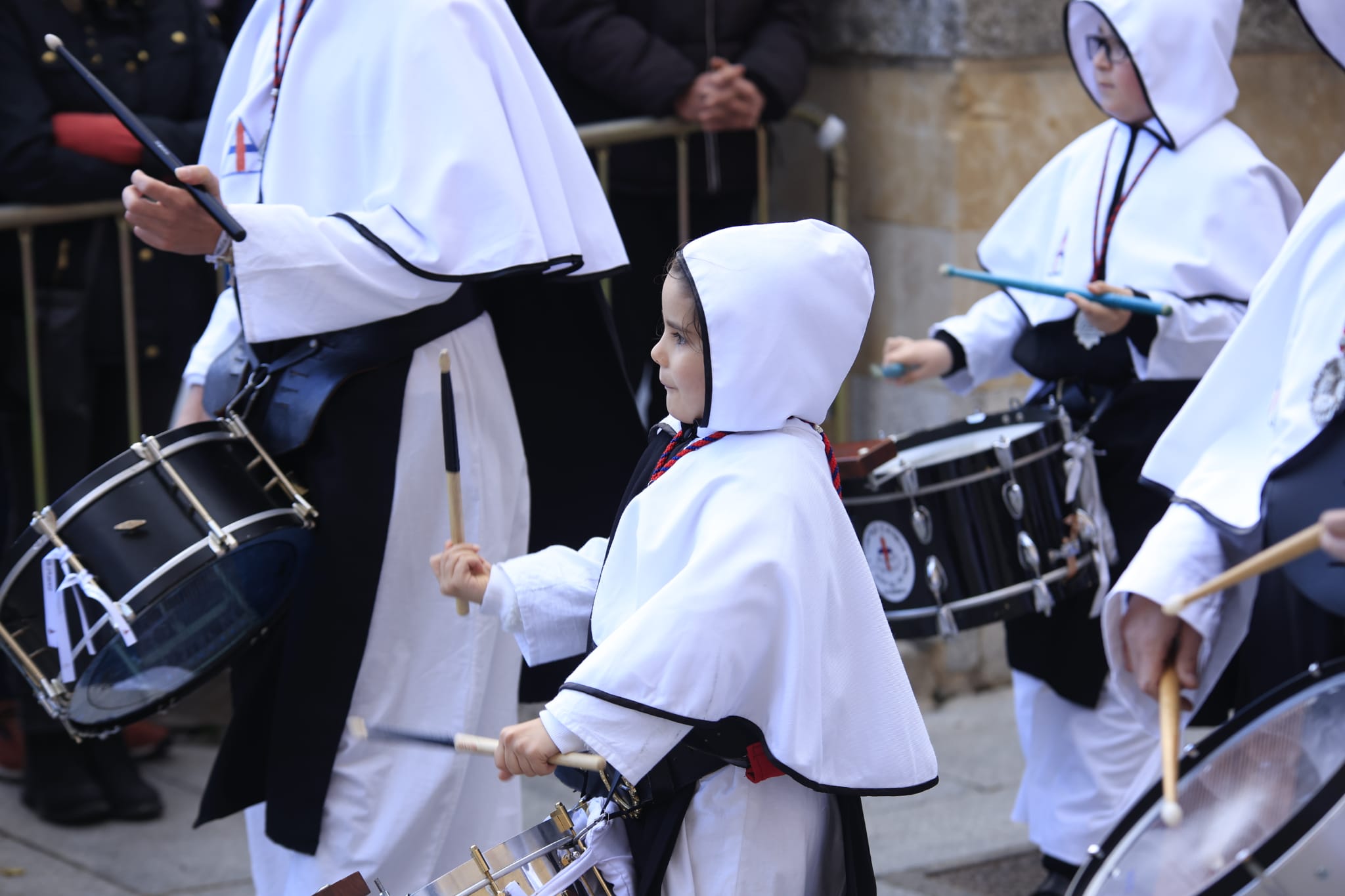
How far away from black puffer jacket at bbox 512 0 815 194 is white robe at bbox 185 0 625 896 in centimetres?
184

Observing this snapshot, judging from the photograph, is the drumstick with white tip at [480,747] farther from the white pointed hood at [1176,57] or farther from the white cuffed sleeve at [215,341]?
the white pointed hood at [1176,57]

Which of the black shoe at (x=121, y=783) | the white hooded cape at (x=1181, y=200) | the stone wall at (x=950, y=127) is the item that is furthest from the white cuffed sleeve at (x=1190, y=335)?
the black shoe at (x=121, y=783)

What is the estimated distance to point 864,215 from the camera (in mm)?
5523

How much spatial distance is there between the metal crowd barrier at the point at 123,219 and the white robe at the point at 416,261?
1435 millimetres

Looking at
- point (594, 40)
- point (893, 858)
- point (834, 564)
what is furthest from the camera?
point (594, 40)

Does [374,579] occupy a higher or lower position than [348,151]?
lower

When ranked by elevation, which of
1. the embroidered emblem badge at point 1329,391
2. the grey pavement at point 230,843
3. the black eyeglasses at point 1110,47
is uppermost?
the black eyeglasses at point 1110,47

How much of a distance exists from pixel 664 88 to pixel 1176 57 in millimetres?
1758

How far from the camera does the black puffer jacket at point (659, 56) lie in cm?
506

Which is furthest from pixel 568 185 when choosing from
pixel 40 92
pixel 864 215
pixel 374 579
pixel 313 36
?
pixel 864 215

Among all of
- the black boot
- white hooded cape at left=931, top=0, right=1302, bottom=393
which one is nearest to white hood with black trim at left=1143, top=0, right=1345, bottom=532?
white hooded cape at left=931, top=0, right=1302, bottom=393

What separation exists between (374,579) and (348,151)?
0.77m

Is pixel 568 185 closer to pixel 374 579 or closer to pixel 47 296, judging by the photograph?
pixel 374 579

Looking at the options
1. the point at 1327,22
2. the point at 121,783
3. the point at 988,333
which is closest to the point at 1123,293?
the point at 988,333
